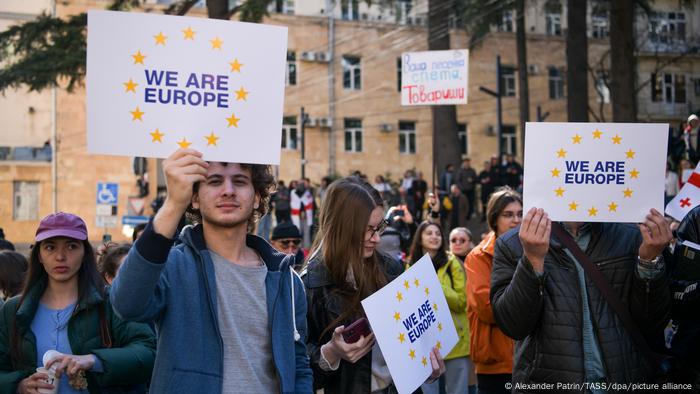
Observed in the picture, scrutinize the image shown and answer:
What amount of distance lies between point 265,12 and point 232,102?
1159 centimetres

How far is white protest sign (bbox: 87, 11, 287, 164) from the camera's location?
3377 mm

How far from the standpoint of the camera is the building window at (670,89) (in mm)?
50062

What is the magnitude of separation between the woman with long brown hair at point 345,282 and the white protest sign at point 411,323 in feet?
0.30

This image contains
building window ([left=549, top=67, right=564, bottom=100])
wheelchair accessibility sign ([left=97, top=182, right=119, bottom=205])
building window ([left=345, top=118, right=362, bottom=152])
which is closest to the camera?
wheelchair accessibility sign ([left=97, top=182, right=119, bottom=205])

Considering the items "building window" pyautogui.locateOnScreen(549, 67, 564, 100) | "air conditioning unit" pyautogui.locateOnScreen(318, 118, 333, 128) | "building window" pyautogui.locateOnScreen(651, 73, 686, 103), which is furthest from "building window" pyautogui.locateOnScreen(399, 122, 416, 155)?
"building window" pyautogui.locateOnScreen(651, 73, 686, 103)

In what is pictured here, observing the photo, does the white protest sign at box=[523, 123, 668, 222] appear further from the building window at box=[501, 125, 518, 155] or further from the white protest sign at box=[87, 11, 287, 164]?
the building window at box=[501, 125, 518, 155]

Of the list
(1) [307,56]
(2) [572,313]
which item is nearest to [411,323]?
(2) [572,313]

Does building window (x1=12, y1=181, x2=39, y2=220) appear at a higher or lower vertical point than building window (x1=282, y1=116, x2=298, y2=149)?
lower

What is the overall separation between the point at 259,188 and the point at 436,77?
9.94m

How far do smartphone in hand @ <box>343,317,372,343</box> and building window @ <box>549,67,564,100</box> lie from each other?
45259mm

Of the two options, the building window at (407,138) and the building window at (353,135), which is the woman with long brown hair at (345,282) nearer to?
the building window at (353,135)

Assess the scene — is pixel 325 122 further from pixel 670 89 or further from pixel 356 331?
pixel 356 331

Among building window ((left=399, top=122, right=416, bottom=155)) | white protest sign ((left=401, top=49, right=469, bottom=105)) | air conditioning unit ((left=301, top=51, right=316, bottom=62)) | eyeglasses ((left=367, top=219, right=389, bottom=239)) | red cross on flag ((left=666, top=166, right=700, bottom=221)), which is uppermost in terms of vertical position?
air conditioning unit ((left=301, top=51, right=316, bottom=62))

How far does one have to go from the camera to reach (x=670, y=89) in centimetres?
5038
